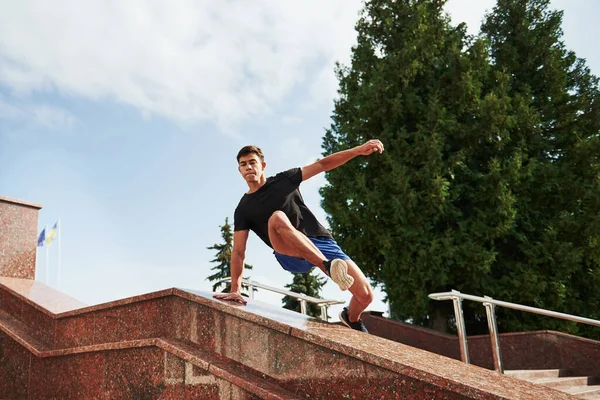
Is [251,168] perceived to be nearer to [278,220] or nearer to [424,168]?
[278,220]

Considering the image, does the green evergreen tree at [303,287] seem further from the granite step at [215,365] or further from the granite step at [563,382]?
the granite step at [215,365]

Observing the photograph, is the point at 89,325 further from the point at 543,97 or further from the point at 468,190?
the point at 543,97

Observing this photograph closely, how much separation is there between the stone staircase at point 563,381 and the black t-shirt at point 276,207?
4359 millimetres

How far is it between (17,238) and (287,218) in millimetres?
5740

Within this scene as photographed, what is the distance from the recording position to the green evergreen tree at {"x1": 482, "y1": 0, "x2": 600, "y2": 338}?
13.3 metres

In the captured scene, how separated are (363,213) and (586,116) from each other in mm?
8021

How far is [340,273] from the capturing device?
397 centimetres

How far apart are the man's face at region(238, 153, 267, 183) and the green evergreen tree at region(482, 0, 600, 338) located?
33.5 feet

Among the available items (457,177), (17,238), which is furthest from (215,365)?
(457,177)

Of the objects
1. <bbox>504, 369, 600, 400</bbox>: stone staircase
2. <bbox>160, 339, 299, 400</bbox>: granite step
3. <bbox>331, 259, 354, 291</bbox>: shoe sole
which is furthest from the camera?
<bbox>504, 369, 600, 400</bbox>: stone staircase

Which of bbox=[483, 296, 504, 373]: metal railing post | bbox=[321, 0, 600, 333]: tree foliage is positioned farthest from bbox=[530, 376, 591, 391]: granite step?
bbox=[321, 0, 600, 333]: tree foliage

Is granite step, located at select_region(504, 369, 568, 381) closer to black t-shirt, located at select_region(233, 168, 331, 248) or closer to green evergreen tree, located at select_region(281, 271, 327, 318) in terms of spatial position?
black t-shirt, located at select_region(233, 168, 331, 248)

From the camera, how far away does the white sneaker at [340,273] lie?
3971 mm


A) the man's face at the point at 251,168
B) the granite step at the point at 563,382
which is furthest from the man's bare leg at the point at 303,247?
the granite step at the point at 563,382
